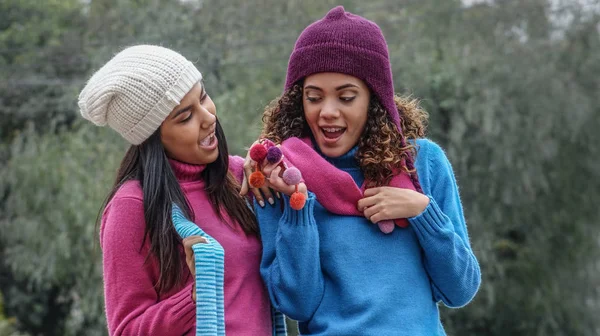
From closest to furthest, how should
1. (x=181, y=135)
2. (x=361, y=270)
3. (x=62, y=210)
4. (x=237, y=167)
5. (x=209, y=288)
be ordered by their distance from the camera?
(x=209, y=288)
(x=361, y=270)
(x=181, y=135)
(x=237, y=167)
(x=62, y=210)

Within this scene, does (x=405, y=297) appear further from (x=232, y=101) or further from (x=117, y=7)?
(x=117, y=7)

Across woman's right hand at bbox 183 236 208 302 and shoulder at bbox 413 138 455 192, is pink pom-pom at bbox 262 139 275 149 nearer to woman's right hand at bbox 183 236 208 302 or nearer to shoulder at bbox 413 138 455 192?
woman's right hand at bbox 183 236 208 302

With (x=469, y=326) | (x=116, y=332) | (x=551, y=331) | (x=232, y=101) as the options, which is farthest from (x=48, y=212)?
(x=116, y=332)

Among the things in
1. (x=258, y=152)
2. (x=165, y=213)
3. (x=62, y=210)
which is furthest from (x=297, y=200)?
(x=62, y=210)

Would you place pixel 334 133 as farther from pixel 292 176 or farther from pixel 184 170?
pixel 184 170

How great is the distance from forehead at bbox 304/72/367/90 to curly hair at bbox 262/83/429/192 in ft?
0.25

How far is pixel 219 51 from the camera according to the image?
852cm

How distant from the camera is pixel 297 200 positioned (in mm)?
2418

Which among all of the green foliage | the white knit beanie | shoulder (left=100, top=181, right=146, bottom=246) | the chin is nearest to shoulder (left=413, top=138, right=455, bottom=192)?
the chin

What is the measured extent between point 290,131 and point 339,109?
200mm

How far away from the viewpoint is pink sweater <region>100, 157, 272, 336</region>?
2.48 m

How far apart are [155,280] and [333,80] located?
72cm

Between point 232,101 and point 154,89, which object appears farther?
point 232,101

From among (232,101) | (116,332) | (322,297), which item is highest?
(322,297)
